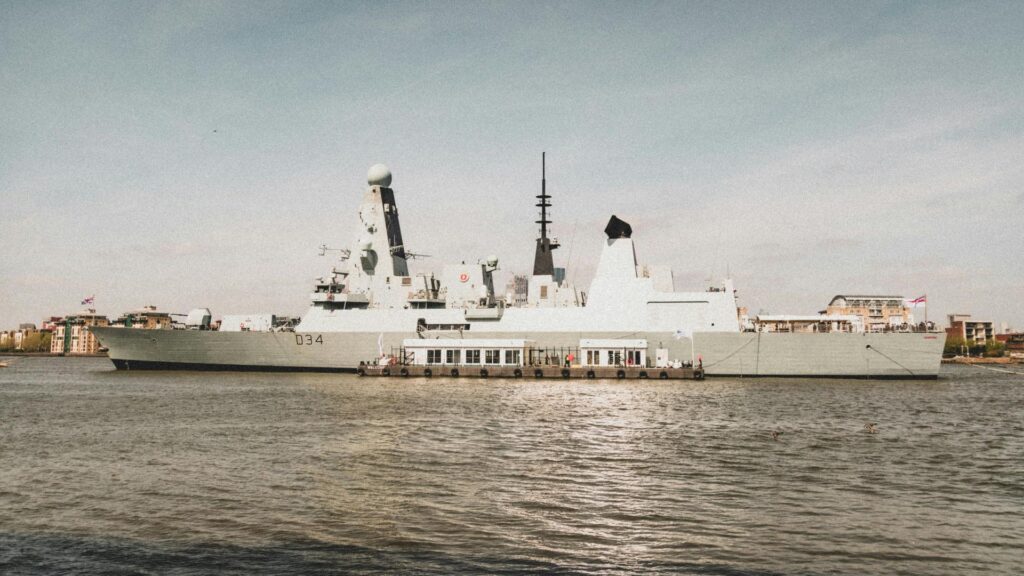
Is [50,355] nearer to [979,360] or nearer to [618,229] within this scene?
[618,229]

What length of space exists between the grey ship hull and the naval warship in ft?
0.19

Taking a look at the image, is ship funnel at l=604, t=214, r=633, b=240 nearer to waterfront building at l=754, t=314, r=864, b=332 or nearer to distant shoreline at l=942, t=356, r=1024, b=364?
waterfront building at l=754, t=314, r=864, b=332

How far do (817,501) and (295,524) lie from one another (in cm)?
771

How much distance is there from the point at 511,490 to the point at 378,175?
3299 cm

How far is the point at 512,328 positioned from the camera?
36.8 metres

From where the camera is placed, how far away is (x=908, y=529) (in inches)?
336

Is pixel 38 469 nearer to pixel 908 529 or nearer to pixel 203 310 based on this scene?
pixel 908 529

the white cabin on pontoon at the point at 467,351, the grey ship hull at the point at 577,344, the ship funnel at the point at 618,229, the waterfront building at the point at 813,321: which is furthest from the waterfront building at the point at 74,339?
the waterfront building at the point at 813,321

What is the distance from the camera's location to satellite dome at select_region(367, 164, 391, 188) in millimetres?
40688

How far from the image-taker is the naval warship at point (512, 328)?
109 feet

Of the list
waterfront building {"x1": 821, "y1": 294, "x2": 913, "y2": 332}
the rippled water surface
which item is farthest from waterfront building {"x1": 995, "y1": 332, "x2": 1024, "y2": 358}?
the rippled water surface

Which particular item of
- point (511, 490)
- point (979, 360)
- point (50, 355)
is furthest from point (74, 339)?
point (979, 360)

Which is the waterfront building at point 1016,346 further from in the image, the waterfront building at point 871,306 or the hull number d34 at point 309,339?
the hull number d34 at point 309,339

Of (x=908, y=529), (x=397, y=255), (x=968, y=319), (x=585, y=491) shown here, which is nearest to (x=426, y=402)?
(x=585, y=491)
